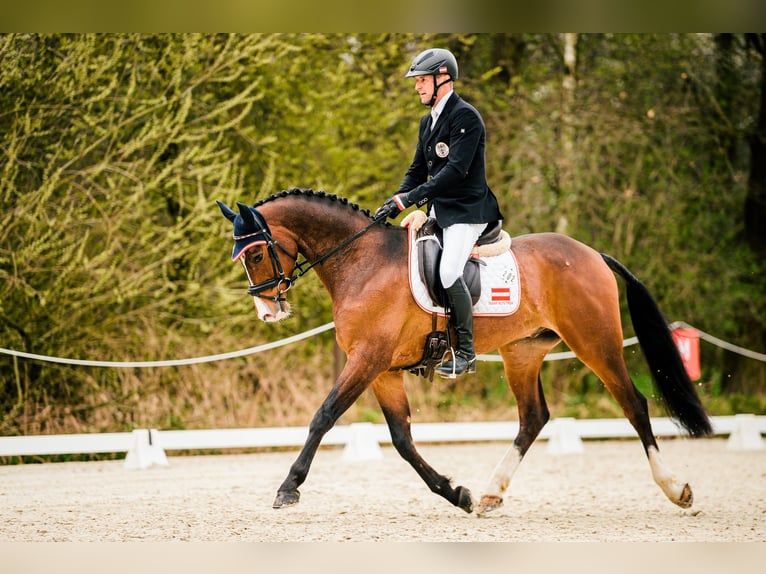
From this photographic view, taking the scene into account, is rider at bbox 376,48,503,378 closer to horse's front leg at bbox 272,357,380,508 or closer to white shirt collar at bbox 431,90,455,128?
white shirt collar at bbox 431,90,455,128

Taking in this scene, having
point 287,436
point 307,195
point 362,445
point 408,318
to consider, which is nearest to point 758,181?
point 362,445

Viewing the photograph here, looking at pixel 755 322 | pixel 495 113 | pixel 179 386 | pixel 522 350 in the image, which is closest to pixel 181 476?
pixel 179 386

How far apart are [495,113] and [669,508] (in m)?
7.22

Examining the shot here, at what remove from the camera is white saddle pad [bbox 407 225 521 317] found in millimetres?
5613

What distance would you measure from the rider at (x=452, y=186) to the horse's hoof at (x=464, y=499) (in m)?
0.77

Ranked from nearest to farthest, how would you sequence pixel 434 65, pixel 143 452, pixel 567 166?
pixel 434 65, pixel 143 452, pixel 567 166

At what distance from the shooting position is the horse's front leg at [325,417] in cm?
495

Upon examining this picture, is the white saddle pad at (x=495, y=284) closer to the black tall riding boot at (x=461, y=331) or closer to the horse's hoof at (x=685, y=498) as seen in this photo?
the black tall riding boot at (x=461, y=331)

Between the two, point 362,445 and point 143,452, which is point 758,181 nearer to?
point 362,445

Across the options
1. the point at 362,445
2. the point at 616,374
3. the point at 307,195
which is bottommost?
the point at 362,445

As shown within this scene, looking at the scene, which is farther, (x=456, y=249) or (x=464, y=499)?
(x=464, y=499)

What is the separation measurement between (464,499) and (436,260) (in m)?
1.47

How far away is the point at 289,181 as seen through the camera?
11.4 metres

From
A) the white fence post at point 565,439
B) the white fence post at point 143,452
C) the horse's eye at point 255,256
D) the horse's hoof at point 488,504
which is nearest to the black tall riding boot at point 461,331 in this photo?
the horse's hoof at point 488,504
